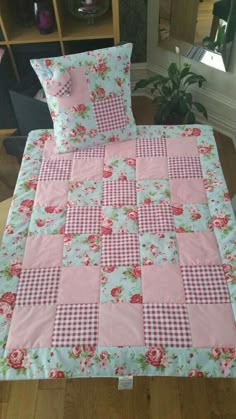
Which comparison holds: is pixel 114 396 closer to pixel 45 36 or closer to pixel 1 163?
pixel 1 163

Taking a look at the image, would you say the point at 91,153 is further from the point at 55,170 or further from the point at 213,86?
the point at 213,86

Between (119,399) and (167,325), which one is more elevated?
(167,325)

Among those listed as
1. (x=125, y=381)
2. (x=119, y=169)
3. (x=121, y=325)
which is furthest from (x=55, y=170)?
(x=125, y=381)

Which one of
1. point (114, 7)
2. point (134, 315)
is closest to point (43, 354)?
point (134, 315)

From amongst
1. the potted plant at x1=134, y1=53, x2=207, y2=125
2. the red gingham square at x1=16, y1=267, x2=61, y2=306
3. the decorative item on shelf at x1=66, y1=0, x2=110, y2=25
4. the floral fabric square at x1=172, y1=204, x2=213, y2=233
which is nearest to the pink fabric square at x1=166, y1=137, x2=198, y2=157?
the floral fabric square at x1=172, y1=204, x2=213, y2=233

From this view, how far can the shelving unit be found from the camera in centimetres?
207

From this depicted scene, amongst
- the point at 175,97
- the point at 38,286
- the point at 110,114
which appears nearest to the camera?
the point at 38,286

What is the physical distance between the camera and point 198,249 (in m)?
1.33

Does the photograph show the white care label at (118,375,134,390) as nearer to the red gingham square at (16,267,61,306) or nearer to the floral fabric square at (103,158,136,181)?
the red gingham square at (16,267,61,306)

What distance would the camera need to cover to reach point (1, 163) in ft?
7.96

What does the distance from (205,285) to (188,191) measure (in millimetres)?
440

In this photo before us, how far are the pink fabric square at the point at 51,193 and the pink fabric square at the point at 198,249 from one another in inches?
19.9

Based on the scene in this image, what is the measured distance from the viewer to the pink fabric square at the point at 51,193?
150 centimetres

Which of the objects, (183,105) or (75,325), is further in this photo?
(183,105)
